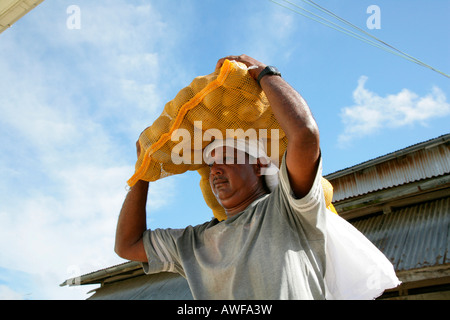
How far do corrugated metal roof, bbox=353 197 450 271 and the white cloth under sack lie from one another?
3.50 metres

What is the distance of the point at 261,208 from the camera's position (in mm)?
2264

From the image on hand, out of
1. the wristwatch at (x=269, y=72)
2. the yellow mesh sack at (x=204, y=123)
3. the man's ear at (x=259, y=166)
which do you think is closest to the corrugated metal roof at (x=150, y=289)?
the yellow mesh sack at (x=204, y=123)

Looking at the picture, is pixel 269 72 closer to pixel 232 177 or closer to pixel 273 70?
pixel 273 70

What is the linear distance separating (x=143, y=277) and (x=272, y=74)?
8628 millimetres

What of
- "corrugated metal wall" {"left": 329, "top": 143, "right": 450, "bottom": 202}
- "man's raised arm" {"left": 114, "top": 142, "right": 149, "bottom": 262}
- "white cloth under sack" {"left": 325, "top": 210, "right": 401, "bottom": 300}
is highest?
"corrugated metal wall" {"left": 329, "top": 143, "right": 450, "bottom": 202}

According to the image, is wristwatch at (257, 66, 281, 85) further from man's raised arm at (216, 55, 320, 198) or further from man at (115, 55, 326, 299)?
man's raised arm at (216, 55, 320, 198)

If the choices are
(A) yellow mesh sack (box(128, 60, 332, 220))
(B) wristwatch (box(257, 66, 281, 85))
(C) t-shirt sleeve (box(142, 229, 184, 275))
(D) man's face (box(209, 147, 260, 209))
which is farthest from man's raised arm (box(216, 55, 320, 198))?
(C) t-shirt sleeve (box(142, 229, 184, 275))

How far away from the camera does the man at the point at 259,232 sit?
6.31 ft

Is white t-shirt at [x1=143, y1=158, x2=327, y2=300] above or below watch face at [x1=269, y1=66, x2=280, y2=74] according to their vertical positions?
below

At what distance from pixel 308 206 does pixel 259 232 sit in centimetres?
32

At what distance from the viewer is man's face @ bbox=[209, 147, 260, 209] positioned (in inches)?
98.0

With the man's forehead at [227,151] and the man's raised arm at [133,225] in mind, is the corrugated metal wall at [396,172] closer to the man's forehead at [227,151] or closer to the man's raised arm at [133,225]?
the man's forehead at [227,151]
